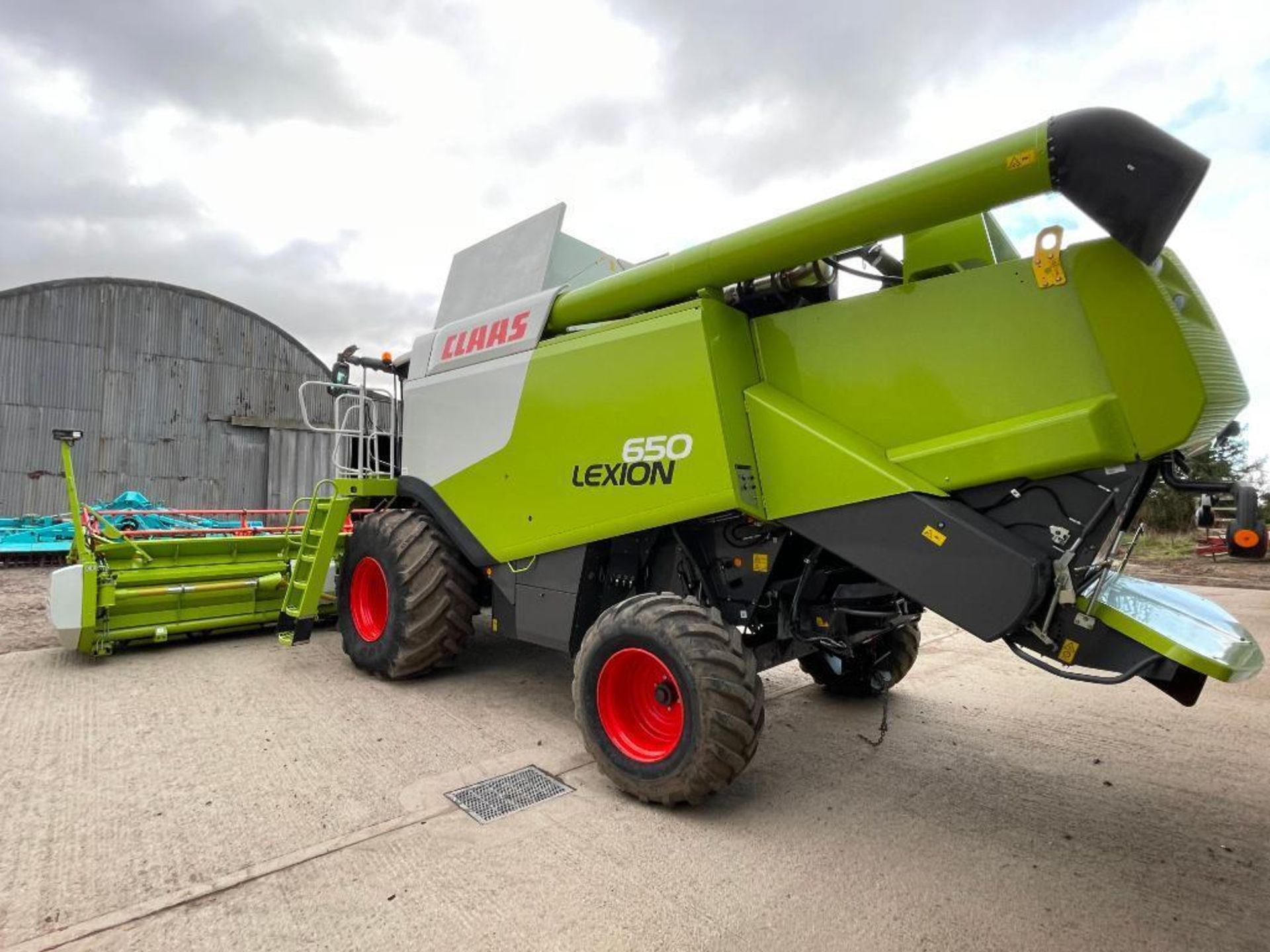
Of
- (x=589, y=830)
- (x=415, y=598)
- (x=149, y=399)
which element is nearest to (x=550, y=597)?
(x=415, y=598)

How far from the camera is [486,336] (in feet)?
14.4

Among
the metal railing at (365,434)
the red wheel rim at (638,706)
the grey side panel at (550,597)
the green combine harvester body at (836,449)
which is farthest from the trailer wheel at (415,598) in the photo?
the red wheel rim at (638,706)

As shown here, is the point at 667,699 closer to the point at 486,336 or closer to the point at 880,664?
the point at 880,664

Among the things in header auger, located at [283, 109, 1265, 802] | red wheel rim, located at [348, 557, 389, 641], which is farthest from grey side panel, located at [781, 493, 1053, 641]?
red wheel rim, located at [348, 557, 389, 641]

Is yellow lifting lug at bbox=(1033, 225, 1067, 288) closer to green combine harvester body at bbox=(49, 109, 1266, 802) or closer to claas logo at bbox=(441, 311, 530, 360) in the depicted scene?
green combine harvester body at bbox=(49, 109, 1266, 802)

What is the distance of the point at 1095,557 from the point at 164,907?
11.0 ft

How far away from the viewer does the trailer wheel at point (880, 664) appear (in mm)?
4438

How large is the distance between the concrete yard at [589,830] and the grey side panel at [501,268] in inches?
101

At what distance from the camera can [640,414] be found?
11.3 feet

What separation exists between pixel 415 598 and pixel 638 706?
1834 mm

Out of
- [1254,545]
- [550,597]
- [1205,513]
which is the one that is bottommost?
[550,597]

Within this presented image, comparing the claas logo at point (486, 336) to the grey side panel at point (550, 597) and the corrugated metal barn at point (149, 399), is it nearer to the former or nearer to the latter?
the grey side panel at point (550, 597)

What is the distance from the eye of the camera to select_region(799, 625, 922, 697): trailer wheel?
4.44m

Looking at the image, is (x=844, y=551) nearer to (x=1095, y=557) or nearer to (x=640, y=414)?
(x=1095, y=557)
